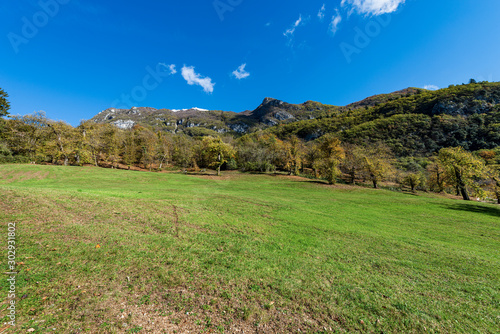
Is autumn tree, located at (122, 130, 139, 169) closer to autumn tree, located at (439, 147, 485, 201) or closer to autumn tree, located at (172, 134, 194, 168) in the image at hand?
autumn tree, located at (172, 134, 194, 168)

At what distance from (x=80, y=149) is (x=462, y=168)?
73.9 metres

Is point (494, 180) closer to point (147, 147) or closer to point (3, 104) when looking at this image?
point (147, 147)

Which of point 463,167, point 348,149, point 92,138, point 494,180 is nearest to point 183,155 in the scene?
point 92,138

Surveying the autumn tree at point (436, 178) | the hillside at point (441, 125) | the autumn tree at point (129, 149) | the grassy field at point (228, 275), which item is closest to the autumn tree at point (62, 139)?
the autumn tree at point (129, 149)

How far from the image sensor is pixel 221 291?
4.55 meters

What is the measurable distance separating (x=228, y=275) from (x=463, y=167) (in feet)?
121

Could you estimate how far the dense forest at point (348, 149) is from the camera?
3172 cm

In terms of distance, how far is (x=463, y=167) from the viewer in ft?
82.1

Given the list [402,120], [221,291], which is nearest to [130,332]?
[221,291]

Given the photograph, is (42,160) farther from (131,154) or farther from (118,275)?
(118,275)

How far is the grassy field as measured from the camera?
367 cm

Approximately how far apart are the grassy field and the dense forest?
24288 mm

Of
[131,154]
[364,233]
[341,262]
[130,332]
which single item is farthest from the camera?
[131,154]

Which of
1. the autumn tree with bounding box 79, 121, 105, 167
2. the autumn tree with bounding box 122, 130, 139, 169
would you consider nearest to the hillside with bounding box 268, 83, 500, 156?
the autumn tree with bounding box 122, 130, 139, 169
